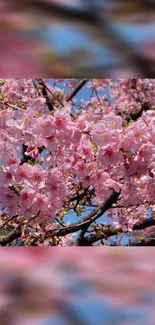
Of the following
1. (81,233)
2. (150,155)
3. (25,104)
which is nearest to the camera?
(150,155)

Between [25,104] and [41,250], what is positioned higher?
[25,104]

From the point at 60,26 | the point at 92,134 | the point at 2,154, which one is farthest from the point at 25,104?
the point at 60,26

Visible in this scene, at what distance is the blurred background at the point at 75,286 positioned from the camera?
0.62m

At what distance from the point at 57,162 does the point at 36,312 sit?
1114mm

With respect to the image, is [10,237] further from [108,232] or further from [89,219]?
[108,232]

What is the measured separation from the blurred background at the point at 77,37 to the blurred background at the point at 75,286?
242 millimetres

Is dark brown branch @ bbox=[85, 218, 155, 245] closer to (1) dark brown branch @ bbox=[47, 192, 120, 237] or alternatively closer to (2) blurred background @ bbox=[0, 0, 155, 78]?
(1) dark brown branch @ bbox=[47, 192, 120, 237]

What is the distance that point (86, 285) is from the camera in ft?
2.09

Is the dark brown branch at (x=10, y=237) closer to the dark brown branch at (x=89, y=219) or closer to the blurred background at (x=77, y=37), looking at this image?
the dark brown branch at (x=89, y=219)

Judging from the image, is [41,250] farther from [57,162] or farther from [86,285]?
[57,162]

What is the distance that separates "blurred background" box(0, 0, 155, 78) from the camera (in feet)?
2.04

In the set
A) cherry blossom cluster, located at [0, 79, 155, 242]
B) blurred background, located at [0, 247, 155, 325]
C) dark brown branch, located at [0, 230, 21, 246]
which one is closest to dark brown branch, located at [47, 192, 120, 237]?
cherry blossom cluster, located at [0, 79, 155, 242]

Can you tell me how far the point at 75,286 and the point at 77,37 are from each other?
32 centimetres

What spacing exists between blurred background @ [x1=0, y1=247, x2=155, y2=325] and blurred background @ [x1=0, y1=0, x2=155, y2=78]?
0.24 m
